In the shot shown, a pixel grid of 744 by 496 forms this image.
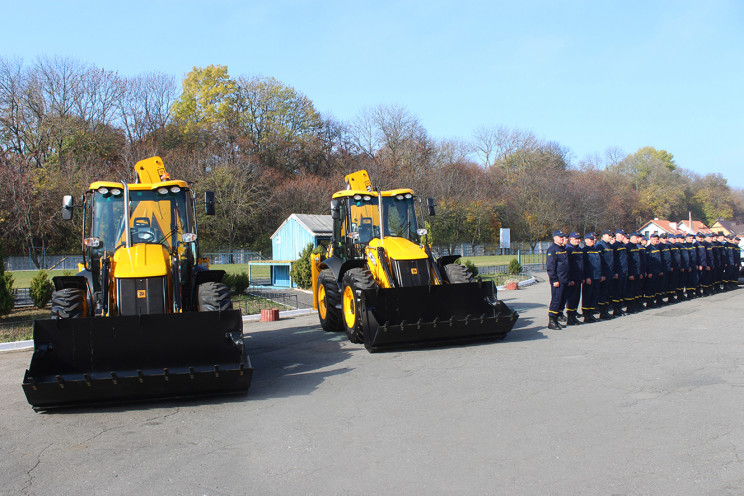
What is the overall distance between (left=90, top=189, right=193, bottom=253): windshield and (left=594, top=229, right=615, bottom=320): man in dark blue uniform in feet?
27.8

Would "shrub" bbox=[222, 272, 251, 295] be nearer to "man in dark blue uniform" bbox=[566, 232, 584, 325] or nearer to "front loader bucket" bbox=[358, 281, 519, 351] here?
"front loader bucket" bbox=[358, 281, 519, 351]

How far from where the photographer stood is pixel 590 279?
40.6 ft

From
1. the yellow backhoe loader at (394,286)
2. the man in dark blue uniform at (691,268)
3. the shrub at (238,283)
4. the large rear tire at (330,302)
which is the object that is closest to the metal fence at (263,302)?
the shrub at (238,283)

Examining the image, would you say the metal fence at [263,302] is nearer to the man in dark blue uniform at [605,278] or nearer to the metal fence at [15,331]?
the metal fence at [15,331]

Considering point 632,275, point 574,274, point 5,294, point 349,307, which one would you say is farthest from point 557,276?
point 5,294

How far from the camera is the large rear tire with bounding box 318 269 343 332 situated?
445 inches

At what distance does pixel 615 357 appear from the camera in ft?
28.5

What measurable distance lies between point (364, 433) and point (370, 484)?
3.88 ft

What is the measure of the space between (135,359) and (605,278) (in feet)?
31.6

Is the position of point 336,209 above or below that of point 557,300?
above

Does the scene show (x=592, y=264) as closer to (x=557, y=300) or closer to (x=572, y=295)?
(x=572, y=295)

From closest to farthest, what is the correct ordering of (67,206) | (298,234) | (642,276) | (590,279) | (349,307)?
(67,206) < (349,307) < (590,279) < (642,276) < (298,234)

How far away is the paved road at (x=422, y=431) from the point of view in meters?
4.44

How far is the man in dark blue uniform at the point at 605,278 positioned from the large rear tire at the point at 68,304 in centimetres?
977
